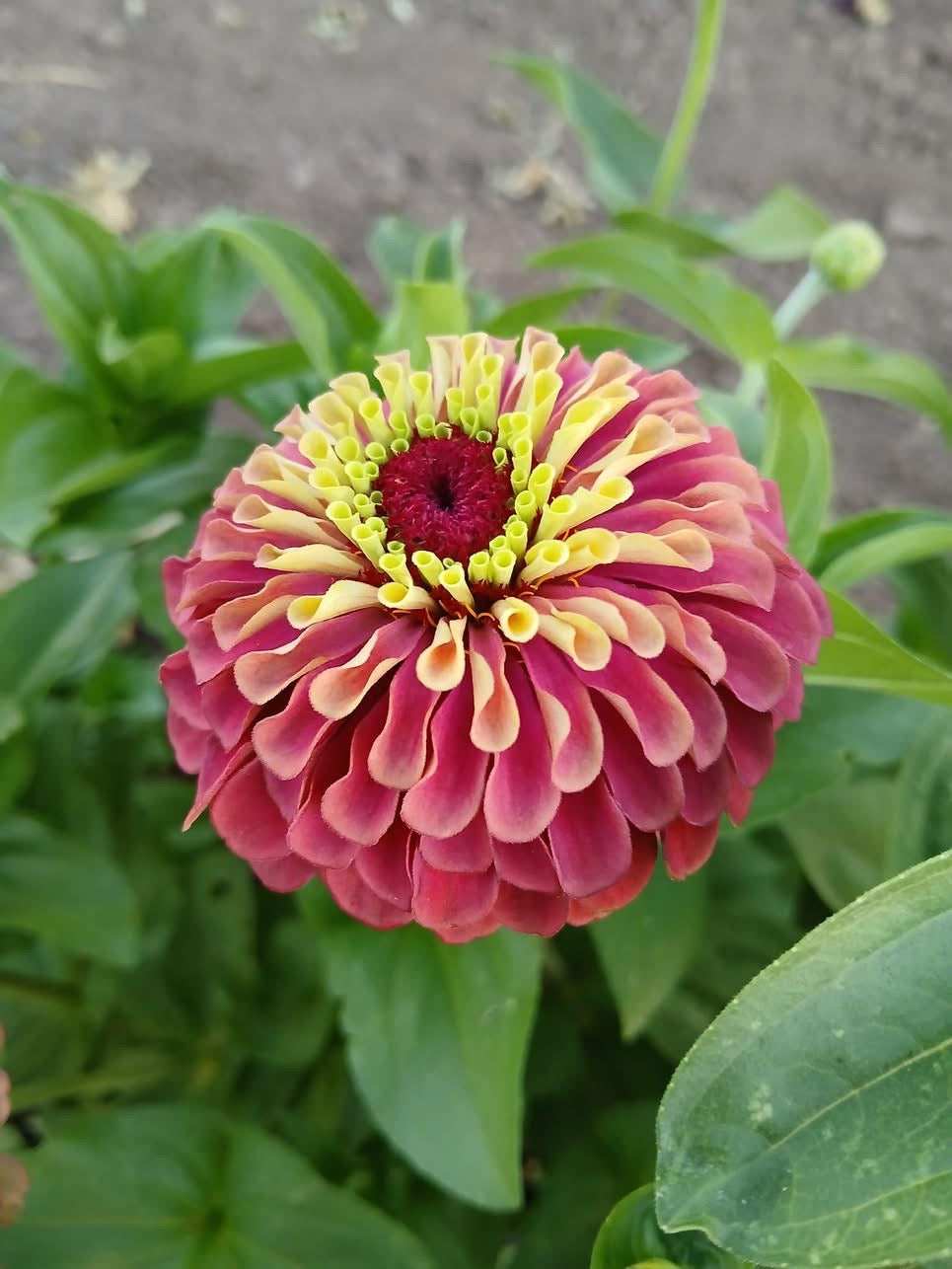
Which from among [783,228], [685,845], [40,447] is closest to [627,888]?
[685,845]

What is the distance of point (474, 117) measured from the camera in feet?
5.13

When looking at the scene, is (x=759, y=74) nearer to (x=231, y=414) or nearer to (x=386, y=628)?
(x=231, y=414)

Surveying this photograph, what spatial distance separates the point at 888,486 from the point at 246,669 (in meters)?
1.14

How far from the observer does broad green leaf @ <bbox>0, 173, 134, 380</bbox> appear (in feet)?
2.07

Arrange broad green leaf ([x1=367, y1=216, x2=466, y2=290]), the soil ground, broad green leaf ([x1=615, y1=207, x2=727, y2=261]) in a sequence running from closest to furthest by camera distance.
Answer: broad green leaf ([x1=367, y1=216, x2=466, y2=290]) → broad green leaf ([x1=615, y1=207, x2=727, y2=261]) → the soil ground

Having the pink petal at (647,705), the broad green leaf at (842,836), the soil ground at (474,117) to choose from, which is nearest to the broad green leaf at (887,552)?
the broad green leaf at (842,836)

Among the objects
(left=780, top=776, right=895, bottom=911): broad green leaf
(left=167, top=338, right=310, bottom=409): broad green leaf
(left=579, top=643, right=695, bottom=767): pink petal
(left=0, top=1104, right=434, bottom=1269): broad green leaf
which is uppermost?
(left=579, top=643, right=695, bottom=767): pink petal

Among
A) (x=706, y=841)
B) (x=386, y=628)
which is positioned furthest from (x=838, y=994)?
(x=386, y=628)

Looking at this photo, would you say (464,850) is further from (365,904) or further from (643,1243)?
(643,1243)

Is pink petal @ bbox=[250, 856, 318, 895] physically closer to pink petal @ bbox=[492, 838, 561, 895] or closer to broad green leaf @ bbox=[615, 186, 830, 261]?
pink petal @ bbox=[492, 838, 561, 895]

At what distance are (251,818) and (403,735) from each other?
73 mm

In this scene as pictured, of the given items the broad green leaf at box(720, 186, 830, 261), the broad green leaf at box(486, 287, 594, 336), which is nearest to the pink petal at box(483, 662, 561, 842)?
the broad green leaf at box(486, 287, 594, 336)

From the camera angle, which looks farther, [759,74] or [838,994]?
[759,74]

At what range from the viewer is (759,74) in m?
1.66
